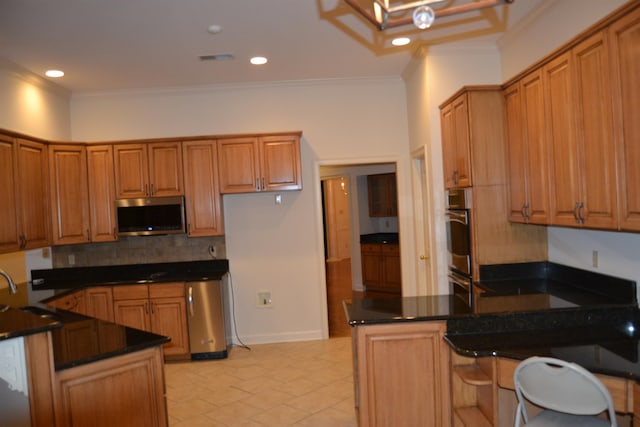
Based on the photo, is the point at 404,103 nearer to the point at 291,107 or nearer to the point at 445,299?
the point at 291,107

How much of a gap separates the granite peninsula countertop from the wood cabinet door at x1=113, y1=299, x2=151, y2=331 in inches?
101

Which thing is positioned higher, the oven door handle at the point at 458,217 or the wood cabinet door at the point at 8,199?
the wood cabinet door at the point at 8,199

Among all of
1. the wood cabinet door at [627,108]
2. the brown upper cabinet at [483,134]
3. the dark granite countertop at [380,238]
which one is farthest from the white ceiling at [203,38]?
the dark granite countertop at [380,238]

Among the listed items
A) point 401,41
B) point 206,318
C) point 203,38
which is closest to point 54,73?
point 203,38

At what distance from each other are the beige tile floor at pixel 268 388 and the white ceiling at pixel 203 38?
9.68 feet

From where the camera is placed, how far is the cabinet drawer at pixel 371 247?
7984 mm

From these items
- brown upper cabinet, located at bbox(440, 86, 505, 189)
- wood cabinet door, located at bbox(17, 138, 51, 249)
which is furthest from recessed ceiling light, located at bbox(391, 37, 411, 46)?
wood cabinet door, located at bbox(17, 138, 51, 249)

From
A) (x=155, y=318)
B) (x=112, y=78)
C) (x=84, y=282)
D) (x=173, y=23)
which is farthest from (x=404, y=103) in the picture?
(x=84, y=282)

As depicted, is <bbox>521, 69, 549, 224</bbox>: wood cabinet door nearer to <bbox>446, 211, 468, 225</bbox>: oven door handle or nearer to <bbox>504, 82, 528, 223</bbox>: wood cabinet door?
<bbox>504, 82, 528, 223</bbox>: wood cabinet door

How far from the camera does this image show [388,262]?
7.88 m

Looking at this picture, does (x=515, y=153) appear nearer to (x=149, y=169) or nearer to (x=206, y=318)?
(x=206, y=318)

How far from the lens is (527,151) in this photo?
3332 millimetres

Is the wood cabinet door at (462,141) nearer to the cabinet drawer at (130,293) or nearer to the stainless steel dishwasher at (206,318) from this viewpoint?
the stainless steel dishwasher at (206,318)

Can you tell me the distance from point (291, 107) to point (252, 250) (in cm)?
169
